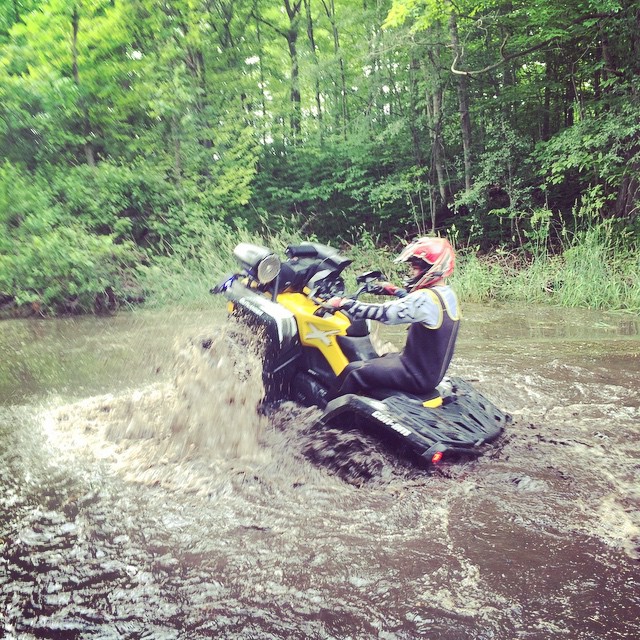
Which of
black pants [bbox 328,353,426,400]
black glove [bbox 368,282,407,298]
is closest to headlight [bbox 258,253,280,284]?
black glove [bbox 368,282,407,298]

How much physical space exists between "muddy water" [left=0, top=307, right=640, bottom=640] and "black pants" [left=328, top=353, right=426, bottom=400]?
38cm

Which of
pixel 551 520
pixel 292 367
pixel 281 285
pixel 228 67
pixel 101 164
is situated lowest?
pixel 551 520

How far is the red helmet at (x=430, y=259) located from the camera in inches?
142

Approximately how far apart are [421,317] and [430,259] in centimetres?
38

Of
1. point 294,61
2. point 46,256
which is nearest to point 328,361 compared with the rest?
point 46,256

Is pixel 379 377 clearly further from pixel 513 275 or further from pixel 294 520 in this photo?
pixel 513 275

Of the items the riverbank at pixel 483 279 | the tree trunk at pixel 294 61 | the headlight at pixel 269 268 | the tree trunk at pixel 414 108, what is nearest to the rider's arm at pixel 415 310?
the headlight at pixel 269 268

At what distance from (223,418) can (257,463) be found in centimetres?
52

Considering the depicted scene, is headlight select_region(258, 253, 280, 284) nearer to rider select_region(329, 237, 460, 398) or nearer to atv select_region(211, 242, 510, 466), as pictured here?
atv select_region(211, 242, 510, 466)

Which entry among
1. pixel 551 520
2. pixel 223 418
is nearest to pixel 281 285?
pixel 223 418

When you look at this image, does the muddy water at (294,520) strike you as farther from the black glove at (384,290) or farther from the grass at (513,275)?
the grass at (513,275)

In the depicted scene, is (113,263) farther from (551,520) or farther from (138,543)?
(551,520)

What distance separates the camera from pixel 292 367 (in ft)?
14.0

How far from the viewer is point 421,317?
3.50m
